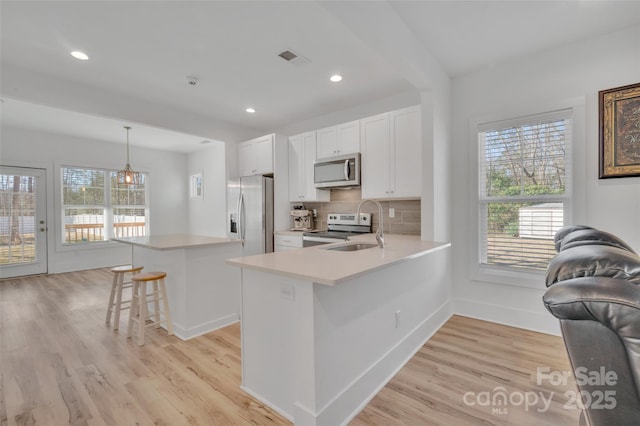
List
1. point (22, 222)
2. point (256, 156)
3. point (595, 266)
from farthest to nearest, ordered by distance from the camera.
Answer: point (22, 222), point (256, 156), point (595, 266)

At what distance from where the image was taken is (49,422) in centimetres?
166

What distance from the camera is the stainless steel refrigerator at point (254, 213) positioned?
441cm

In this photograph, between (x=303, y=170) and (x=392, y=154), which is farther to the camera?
(x=303, y=170)

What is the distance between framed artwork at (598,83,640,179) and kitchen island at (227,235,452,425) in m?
1.86

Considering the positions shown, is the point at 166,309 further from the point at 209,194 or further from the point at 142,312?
the point at 209,194

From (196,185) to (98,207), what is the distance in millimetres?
2030

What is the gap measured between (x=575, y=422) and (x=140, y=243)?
3632 millimetres

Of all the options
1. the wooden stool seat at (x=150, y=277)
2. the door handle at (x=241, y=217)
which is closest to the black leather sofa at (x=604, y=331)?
the wooden stool seat at (x=150, y=277)

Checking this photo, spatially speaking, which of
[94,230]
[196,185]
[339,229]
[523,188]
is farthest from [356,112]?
[94,230]

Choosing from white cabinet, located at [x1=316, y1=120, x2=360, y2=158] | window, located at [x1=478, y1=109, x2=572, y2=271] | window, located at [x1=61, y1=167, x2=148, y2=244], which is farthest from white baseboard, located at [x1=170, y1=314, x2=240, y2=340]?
window, located at [x1=61, y1=167, x2=148, y2=244]

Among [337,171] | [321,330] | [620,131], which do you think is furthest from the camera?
[337,171]

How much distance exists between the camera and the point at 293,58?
281 cm

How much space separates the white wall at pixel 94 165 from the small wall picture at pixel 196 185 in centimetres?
33

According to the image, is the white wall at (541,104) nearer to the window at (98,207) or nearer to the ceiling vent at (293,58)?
the ceiling vent at (293,58)
